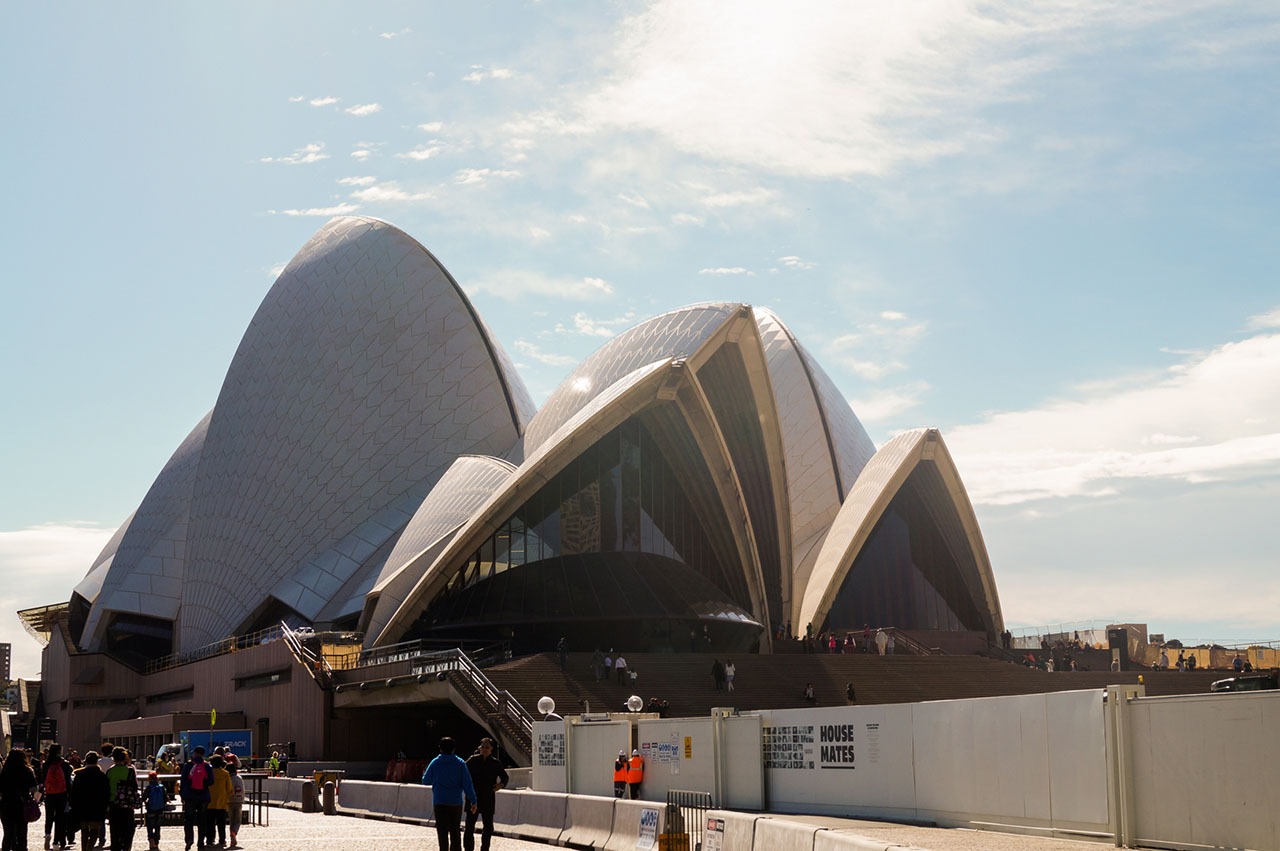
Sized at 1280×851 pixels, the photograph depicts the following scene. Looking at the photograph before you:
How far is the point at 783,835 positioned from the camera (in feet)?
41.5

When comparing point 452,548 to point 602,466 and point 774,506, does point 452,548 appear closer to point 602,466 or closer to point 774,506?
point 602,466

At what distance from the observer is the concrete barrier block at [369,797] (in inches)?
952

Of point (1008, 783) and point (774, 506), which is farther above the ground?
point (774, 506)

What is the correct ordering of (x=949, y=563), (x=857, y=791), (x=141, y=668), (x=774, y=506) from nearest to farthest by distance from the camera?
(x=857, y=791) → (x=774, y=506) → (x=949, y=563) → (x=141, y=668)

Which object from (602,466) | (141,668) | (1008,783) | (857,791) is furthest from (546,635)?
(141,668)

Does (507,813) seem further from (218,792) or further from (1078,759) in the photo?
(1078,759)

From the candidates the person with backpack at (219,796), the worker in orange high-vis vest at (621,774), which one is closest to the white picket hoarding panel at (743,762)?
the worker in orange high-vis vest at (621,774)

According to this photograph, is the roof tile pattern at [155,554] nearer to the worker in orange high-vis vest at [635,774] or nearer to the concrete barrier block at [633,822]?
the worker in orange high-vis vest at [635,774]

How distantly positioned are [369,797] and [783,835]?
14.3 m

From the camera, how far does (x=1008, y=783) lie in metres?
13.8

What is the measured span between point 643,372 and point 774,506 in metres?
8.55

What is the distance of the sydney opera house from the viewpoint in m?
41.4

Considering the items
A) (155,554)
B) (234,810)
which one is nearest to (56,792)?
(234,810)

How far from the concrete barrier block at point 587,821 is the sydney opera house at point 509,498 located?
830 inches
